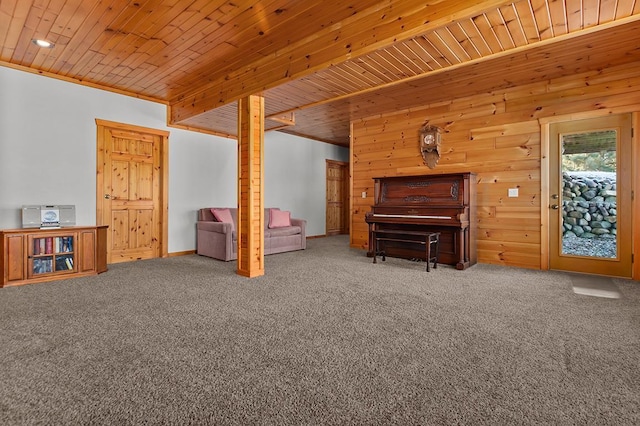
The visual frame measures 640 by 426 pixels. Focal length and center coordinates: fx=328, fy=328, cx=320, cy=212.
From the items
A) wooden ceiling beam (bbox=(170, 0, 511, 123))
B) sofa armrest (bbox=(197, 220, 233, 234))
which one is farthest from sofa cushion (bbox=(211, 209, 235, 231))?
wooden ceiling beam (bbox=(170, 0, 511, 123))

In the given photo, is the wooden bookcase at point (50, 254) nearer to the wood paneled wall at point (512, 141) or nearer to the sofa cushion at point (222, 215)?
the sofa cushion at point (222, 215)

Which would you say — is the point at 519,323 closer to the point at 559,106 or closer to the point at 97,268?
the point at 559,106

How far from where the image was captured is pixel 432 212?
4586 mm

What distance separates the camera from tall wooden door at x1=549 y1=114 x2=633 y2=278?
383cm

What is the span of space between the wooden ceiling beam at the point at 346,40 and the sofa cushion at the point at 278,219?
7.44ft

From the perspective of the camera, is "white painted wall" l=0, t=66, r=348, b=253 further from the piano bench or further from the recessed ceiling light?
the piano bench

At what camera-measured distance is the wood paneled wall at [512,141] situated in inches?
155

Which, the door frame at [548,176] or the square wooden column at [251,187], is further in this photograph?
the square wooden column at [251,187]

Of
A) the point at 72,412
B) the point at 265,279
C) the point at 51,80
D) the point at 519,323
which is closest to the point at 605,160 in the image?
the point at 519,323

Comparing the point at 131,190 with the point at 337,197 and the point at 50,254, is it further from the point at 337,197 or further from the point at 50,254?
the point at 337,197

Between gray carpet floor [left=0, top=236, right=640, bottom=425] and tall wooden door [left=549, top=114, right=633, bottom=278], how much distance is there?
0.67 meters

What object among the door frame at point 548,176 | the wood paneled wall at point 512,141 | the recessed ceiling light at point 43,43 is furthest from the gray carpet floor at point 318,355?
the recessed ceiling light at point 43,43

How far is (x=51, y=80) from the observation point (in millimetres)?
4234

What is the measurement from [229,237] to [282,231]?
1.09 meters
